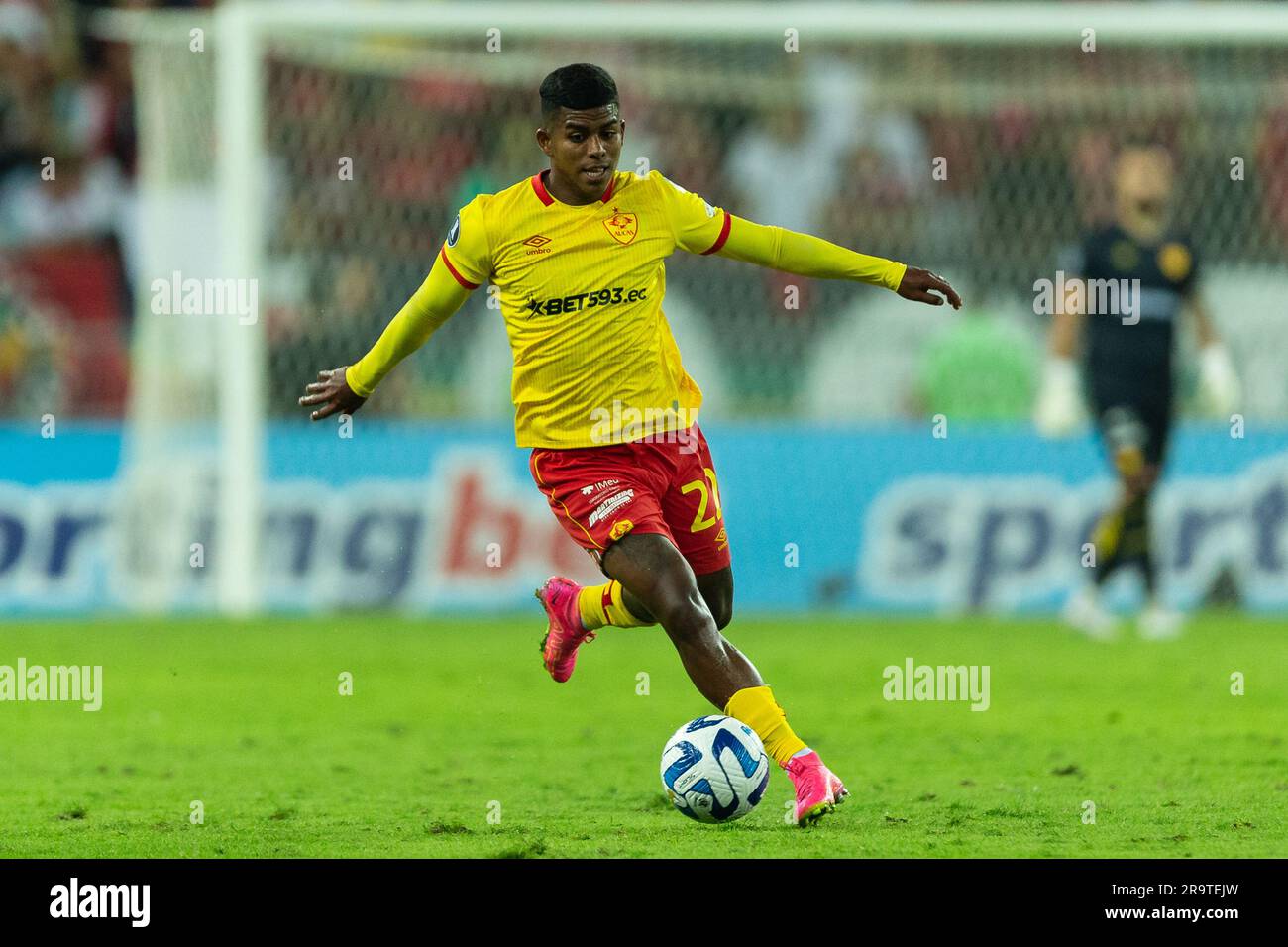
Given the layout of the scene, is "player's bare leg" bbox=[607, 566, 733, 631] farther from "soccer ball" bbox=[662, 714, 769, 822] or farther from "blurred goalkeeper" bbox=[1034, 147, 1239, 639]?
"blurred goalkeeper" bbox=[1034, 147, 1239, 639]

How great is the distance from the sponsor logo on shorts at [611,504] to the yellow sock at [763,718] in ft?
2.27

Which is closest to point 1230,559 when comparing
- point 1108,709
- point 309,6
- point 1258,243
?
point 1258,243

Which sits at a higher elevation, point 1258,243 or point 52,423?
point 1258,243

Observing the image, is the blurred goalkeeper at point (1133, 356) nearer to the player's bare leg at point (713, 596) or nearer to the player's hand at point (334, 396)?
the player's bare leg at point (713, 596)

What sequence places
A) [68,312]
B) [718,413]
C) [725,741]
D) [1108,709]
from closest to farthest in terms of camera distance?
[725,741] → [1108,709] → [718,413] → [68,312]

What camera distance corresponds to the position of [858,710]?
31.3 ft

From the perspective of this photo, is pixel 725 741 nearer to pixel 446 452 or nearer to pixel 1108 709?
pixel 1108 709

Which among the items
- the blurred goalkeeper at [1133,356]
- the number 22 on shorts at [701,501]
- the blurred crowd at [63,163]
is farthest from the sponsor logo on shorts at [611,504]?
the blurred crowd at [63,163]

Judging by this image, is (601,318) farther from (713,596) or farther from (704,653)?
(704,653)

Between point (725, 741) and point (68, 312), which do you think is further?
point (68, 312)

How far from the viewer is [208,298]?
13.7m

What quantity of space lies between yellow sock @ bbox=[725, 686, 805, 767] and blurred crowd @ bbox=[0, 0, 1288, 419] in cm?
849

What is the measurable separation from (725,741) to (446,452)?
805 centimetres
